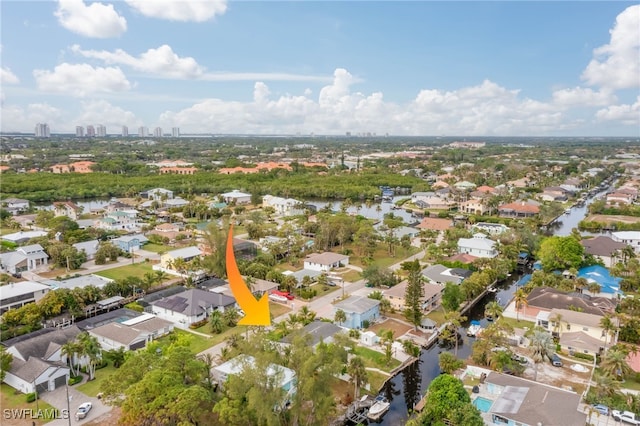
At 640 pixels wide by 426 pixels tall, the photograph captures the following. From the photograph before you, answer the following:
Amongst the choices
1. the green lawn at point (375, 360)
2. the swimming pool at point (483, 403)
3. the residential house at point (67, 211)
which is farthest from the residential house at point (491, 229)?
the residential house at point (67, 211)

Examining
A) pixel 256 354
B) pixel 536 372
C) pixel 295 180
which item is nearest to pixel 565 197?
pixel 295 180

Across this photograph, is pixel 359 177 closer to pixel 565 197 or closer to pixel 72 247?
pixel 565 197

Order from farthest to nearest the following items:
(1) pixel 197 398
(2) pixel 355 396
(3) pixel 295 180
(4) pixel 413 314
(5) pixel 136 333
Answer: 1. (3) pixel 295 180
2. (4) pixel 413 314
3. (5) pixel 136 333
4. (2) pixel 355 396
5. (1) pixel 197 398

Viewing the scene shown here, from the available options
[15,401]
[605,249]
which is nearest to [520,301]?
[605,249]

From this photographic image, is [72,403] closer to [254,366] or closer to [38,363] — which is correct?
[38,363]

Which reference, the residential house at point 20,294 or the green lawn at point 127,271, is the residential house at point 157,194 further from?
the residential house at point 20,294

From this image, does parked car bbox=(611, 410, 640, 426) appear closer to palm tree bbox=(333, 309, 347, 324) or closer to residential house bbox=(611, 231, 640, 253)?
palm tree bbox=(333, 309, 347, 324)
